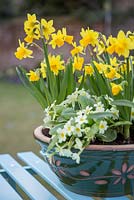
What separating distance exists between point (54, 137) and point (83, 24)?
8.21m

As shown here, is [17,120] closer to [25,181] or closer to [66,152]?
[25,181]

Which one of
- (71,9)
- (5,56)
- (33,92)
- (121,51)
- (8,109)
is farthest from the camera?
(71,9)

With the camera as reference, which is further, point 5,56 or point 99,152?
point 5,56

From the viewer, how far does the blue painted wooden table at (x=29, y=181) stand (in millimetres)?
1018

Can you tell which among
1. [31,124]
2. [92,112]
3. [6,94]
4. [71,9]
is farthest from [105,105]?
[71,9]

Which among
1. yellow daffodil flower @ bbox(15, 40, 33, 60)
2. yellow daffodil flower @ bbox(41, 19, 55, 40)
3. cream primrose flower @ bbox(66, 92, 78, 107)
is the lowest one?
cream primrose flower @ bbox(66, 92, 78, 107)

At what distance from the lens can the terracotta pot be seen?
90 cm

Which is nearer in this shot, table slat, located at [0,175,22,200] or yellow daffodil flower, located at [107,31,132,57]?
yellow daffodil flower, located at [107,31,132,57]

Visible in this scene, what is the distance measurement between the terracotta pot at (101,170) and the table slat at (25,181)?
0.08 metres

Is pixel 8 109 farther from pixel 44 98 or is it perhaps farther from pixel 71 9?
pixel 71 9

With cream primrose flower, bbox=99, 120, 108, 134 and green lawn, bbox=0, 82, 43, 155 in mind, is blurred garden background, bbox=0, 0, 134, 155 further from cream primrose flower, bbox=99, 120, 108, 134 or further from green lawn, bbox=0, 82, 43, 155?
cream primrose flower, bbox=99, 120, 108, 134

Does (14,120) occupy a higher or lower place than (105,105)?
lower

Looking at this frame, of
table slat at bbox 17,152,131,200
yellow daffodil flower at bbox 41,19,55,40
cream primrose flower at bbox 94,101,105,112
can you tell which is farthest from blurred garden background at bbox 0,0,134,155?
cream primrose flower at bbox 94,101,105,112

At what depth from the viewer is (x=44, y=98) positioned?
3.40 ft
